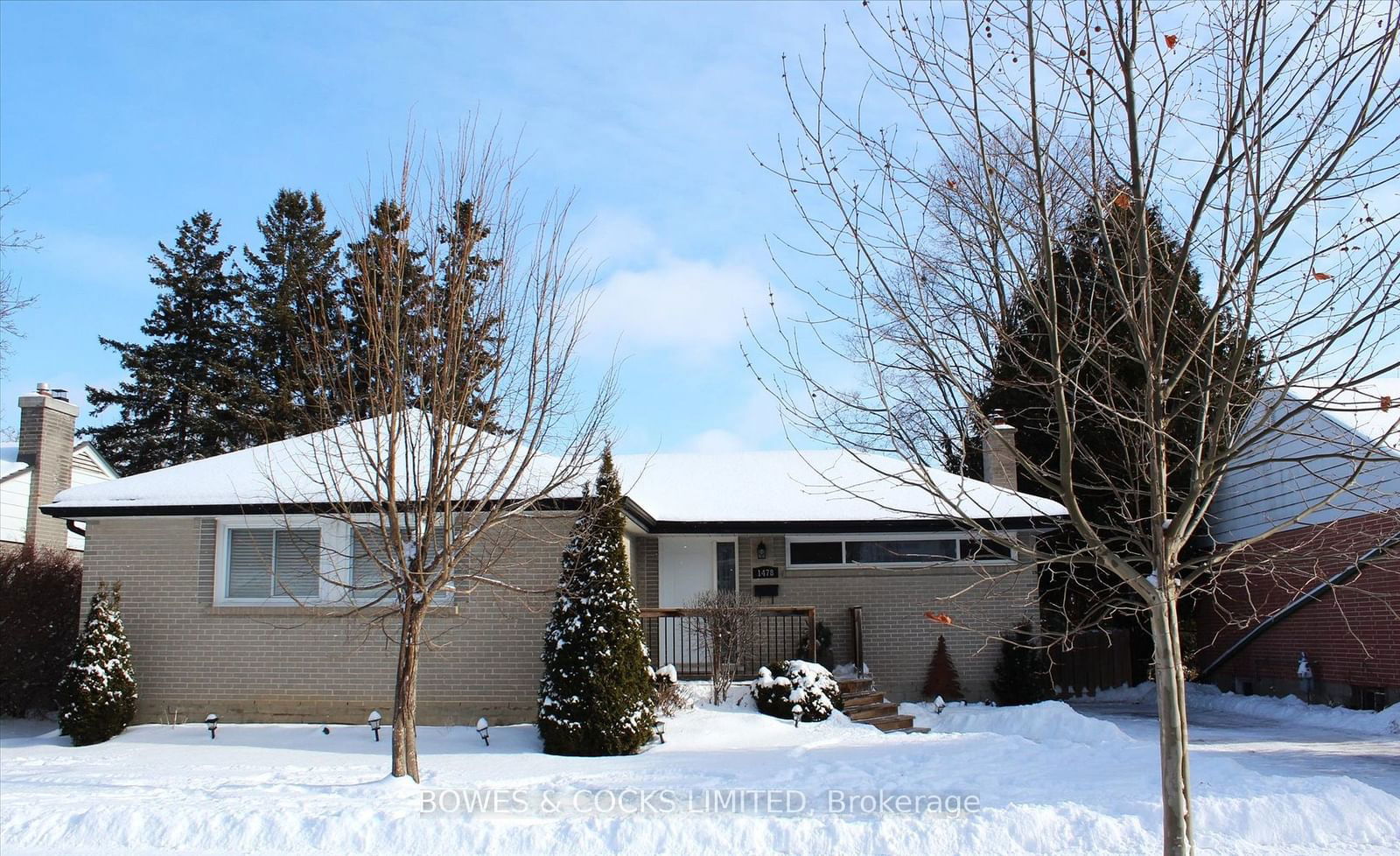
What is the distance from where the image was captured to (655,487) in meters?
18.3

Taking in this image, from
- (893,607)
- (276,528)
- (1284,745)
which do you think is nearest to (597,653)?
(276,528)

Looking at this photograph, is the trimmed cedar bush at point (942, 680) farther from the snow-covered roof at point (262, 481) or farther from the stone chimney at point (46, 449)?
the stone chimney at point (46, 449)

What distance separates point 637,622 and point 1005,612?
24.6 ft

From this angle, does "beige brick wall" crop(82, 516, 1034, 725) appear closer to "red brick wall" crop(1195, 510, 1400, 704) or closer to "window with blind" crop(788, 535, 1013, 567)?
"window with blind" crop(788, 535, 1013, 567)

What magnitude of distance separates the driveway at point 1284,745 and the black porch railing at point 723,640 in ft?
16.1

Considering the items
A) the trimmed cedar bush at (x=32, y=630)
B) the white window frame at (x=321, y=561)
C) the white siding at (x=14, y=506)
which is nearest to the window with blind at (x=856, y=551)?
the white window frame at (x=321, y=561)

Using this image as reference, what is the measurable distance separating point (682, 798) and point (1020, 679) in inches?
354

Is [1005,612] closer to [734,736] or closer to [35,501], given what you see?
[734,736]

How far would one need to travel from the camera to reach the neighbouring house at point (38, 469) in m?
23.6

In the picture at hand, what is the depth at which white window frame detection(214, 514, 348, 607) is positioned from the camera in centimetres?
1377

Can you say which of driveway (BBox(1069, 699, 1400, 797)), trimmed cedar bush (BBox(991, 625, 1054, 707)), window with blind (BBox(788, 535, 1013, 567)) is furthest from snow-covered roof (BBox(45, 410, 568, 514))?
driveway (BBox(1069, 699, 1400, 797))

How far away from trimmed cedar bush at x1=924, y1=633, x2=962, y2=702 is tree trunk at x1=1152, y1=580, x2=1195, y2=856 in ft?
39.1

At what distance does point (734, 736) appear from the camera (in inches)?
487

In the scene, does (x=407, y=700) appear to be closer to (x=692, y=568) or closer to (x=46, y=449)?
(x=692, y=568)
